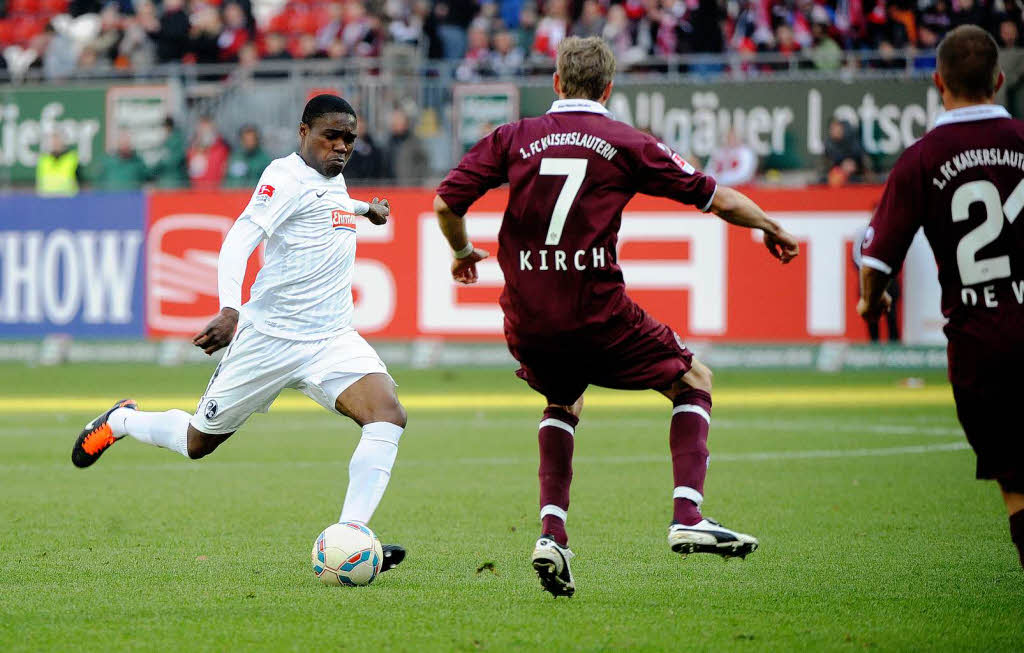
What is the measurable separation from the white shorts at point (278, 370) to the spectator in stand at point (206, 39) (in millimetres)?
17029

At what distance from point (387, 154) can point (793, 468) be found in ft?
35.8

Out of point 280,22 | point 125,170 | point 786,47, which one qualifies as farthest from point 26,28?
point 786,47

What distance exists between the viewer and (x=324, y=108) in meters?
7.20

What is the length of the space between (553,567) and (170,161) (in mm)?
16315

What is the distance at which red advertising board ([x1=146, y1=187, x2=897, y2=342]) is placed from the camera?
60.6 ft

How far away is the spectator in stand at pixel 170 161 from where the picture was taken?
21.2 meters

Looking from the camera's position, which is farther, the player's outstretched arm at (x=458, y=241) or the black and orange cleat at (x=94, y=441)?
the black and orange cleat at (x=94, y=441)

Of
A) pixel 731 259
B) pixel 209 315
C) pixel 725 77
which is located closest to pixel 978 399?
pixel 731 259

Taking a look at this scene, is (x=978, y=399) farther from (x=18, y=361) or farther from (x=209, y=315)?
(x=18, y=361)

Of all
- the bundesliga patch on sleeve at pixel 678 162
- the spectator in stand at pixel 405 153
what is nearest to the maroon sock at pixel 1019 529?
the bundesliga patch on sleeve at pixel 678 162

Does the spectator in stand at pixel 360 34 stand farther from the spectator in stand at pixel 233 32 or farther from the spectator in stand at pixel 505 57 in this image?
the spectator in stand at pixel 505 57

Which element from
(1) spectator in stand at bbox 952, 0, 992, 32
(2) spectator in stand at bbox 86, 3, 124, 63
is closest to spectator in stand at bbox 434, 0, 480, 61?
(2) spectator in stand at bbox 86, 3, 124, 63

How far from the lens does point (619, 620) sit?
19.0ft

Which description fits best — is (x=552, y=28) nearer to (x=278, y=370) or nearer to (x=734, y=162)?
(x=734, y=162)
